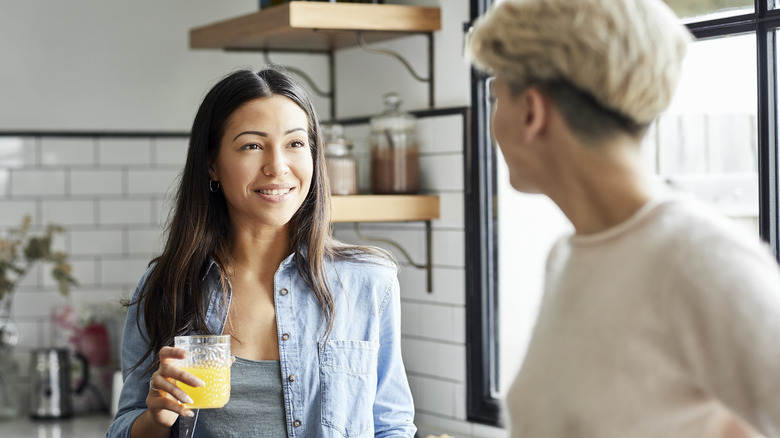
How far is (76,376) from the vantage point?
283 centimetres

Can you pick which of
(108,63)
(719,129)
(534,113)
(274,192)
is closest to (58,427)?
(108,63)

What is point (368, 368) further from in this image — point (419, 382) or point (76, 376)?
point (76, 376)

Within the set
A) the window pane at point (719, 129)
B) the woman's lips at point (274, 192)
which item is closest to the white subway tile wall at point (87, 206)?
the woman's lips at point (274, 192)

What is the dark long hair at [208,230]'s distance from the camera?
149 cm

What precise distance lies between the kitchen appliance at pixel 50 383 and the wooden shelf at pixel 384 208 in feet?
3.50

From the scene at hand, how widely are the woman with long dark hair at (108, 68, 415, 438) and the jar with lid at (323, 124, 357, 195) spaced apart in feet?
2.73

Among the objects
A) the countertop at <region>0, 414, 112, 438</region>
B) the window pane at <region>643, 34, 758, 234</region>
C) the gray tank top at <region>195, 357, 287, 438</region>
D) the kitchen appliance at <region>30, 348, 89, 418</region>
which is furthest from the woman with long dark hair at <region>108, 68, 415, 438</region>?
the kitchen appliance at <region>30, 348, 89, 418</region>

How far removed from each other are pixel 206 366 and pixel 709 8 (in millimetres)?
1294

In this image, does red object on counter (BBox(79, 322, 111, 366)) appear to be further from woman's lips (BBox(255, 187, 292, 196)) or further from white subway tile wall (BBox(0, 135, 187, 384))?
woman's lips (BBox(255, 187, 292, 196))

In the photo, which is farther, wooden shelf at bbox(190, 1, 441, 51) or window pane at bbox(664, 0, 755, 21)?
wooden shelf at bbox(190, 1, 441, 51)

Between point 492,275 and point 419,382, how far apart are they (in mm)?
415

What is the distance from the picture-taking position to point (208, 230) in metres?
1.55

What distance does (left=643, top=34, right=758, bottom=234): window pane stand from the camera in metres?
1.83

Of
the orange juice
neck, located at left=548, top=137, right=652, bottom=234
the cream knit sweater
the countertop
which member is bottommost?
the countertop
